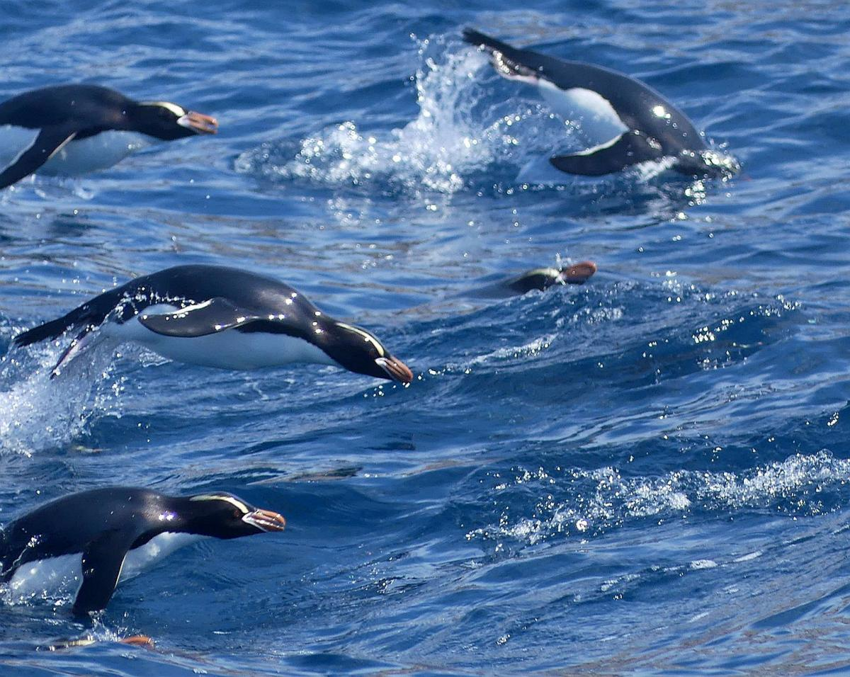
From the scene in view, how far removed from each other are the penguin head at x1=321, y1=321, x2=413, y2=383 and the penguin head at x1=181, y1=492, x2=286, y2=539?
152 cm

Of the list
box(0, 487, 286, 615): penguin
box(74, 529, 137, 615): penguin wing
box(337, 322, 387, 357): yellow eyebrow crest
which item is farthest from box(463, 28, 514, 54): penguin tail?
box(74, 529, 137, 615): penguin wing

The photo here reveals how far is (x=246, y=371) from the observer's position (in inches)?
317

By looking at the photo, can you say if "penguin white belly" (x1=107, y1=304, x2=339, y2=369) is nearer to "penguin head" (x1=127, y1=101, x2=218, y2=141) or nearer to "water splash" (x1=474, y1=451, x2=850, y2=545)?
"water splash" (x1=474, y1=451, x2=850, y2=545)

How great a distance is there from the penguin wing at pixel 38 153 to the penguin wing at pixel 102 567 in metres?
4.96

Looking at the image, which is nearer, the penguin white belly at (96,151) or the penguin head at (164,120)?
the penguin head at (164,120)

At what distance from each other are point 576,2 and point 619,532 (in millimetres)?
10636

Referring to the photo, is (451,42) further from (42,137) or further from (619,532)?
(619,532)

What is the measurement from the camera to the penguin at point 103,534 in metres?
5.49

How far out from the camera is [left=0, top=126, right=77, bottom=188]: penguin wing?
1004 centimetres

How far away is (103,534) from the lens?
561cm

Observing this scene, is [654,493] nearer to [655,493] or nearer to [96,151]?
[655,493]

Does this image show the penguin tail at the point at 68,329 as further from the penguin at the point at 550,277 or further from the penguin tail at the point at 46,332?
the penguin at the point at 550,277

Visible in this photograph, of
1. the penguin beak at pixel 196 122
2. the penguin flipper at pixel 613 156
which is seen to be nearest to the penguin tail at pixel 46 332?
the penguin beak at pixel 196 122

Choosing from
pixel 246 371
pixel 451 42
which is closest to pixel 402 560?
pixel 246 371
